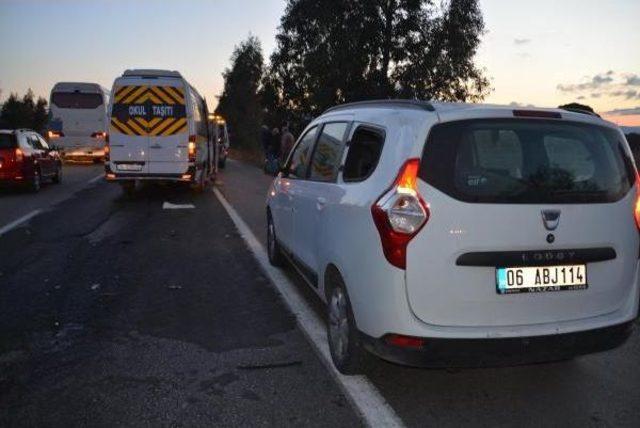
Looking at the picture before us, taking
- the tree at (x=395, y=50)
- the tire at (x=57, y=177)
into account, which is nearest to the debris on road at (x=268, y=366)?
the tire at (x=57, y=177)

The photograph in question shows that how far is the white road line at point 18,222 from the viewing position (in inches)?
378

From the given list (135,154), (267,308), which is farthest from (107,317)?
(135,154)

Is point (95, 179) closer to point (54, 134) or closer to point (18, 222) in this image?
point (54, 134)

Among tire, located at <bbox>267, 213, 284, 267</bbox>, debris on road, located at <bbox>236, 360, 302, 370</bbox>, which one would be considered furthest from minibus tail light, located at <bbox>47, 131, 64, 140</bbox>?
debris on road, located at <bbox>236, 360, 302, 370</bbox>

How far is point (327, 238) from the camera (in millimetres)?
4242

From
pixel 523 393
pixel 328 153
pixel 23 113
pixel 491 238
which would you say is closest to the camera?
pixel 491 238

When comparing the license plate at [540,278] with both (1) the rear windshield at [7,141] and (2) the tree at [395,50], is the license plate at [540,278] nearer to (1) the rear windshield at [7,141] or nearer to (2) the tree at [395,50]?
(1) the rear windshield at [7,141]

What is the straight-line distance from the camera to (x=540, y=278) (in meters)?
3.33

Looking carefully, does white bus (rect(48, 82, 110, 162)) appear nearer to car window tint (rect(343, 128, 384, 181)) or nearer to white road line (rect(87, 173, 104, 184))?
white road line (rect(87, 173, 104, 184))

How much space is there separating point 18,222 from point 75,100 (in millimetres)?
19543

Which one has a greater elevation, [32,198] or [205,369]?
[205,369]

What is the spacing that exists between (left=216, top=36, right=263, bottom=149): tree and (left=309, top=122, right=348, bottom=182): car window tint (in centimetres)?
7428

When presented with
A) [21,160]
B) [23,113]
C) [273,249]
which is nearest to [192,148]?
[21,160]

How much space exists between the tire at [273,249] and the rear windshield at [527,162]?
11.8 ft
